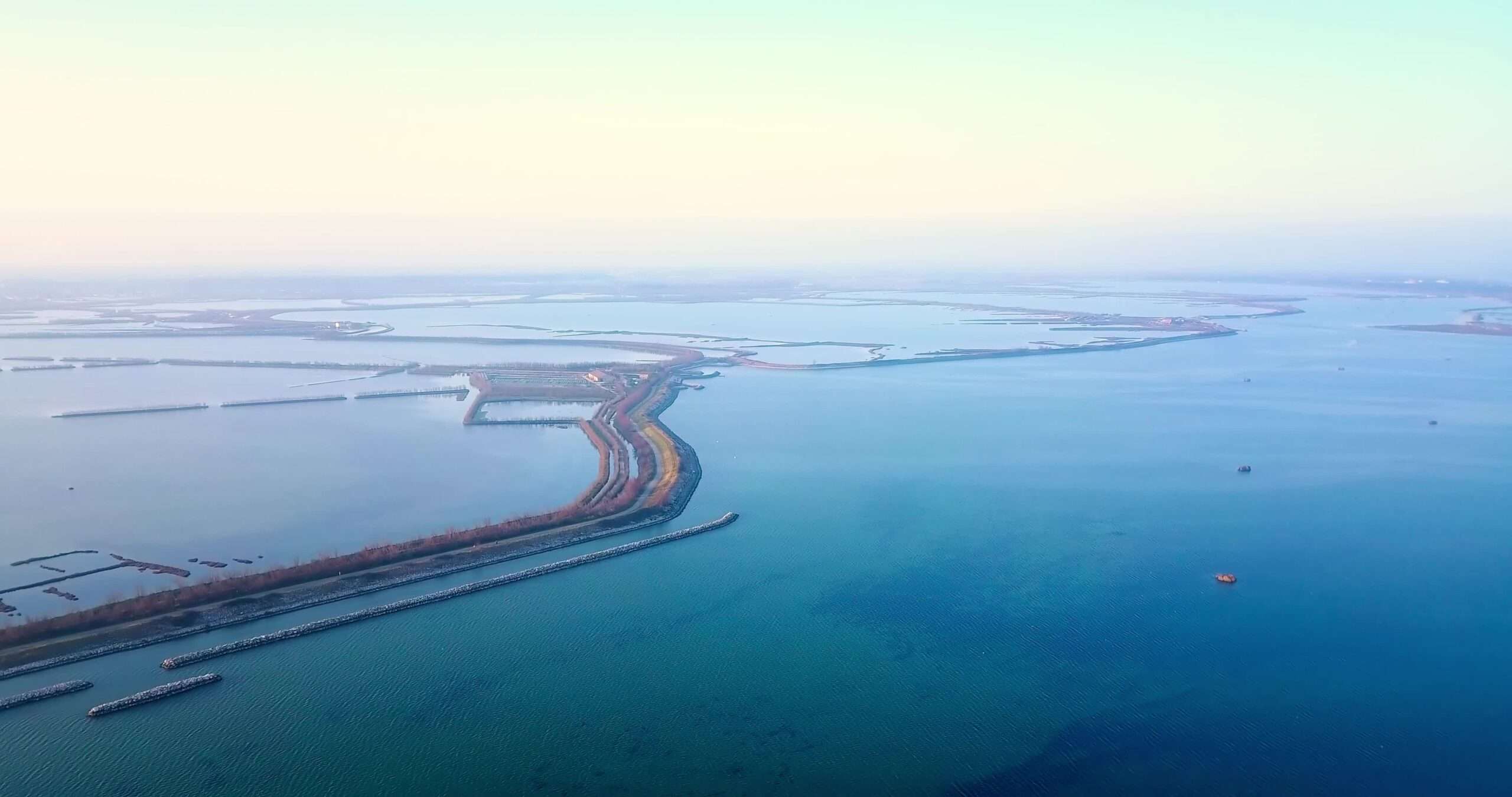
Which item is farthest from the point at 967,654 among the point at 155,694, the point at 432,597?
the point at 155,694

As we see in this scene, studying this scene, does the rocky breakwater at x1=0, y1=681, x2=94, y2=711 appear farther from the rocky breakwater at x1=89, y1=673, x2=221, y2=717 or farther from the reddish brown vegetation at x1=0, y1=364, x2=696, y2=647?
the reddish brown vegetation at x1=0, y1=364, x2=696, y2=647

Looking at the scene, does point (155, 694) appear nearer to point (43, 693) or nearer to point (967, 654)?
point (43, 693)

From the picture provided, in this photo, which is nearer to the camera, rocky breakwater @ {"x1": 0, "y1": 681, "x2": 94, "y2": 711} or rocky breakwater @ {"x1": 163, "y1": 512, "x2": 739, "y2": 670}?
rocky breakwater @ {"x1": 0, "y1": 681, "x2": 94, "y2": 711}

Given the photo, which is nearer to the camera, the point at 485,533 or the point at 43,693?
the point at 43,693

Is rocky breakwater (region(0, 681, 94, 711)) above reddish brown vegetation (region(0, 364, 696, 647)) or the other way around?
the other way around

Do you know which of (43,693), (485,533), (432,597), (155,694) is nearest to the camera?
(43,693)

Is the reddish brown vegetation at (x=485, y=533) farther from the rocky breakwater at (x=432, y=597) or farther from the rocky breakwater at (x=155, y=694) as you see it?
the rocky breakwater at (x=155, y=694)

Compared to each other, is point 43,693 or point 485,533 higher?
point 485,533
